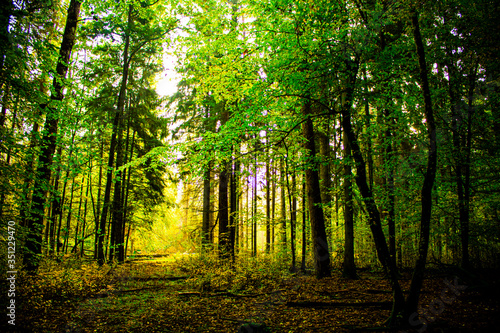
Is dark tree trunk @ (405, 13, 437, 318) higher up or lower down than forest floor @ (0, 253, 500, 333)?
higher up

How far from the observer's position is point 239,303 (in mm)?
7516

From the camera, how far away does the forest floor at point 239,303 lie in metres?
5.48

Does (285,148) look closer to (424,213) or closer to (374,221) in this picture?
(374,221)

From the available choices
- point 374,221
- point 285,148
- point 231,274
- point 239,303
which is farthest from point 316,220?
point 374,221

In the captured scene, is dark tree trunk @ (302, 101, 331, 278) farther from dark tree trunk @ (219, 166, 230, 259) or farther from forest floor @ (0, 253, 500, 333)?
dark tree trunk @ (219, 166, 230, 259)

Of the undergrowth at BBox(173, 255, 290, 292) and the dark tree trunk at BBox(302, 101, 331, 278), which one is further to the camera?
the dark tree trunk at BBox(302, 101, 331, 278)

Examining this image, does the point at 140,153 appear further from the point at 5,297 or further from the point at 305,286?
the point at 305,286

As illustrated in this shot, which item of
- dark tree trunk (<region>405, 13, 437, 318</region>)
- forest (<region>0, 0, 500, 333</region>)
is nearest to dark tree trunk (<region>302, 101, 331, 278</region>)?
forest (<region>0, 0, 500, 333</region>)

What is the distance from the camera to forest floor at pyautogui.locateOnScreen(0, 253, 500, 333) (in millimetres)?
5480

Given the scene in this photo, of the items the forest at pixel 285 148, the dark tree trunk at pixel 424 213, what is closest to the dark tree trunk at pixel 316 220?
the forest at pixel 285 148

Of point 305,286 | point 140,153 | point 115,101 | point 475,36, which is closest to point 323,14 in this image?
point 475,36

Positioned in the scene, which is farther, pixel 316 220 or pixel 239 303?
pixel 316 220

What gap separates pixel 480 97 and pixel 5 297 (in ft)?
50.7

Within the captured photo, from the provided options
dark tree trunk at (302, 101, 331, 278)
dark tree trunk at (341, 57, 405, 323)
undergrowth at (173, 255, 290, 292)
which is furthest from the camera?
dark tree trunk at (302, 101, 331, 278)
